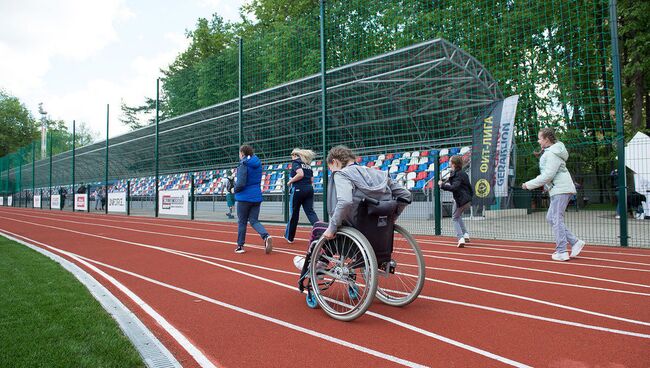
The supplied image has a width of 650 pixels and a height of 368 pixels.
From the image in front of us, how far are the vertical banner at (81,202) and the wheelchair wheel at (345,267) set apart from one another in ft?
88.9

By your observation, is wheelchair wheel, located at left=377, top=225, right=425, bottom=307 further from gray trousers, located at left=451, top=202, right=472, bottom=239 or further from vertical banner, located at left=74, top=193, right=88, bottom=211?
vertical banner, located at left=74, top=193, right=88, bottom=211

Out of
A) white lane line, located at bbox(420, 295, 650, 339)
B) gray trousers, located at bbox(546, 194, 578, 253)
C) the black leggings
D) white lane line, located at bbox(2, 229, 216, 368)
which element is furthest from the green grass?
gray trousers, located at bbox(546, 194, 578, 253)

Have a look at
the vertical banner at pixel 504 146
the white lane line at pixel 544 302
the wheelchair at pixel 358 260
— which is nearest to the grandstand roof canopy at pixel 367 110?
the vertical banner at pixel 504 146

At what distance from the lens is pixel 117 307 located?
3805 mm

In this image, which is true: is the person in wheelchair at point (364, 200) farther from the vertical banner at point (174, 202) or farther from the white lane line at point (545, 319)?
the vertical banner at point (174, 202)

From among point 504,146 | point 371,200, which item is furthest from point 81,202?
point 371,200

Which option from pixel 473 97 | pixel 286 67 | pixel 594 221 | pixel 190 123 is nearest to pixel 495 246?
pixel 594 221

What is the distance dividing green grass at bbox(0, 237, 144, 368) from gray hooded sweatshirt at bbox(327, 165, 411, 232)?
1614 mm

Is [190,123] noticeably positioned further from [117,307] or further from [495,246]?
[117,307]

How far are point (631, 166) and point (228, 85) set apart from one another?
1480cm

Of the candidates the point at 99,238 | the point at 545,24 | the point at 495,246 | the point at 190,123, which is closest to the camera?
the point at 495,246

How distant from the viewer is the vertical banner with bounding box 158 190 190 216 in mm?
16516

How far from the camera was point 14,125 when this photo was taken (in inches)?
2589

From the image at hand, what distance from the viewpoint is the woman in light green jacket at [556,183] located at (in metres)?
5.87
